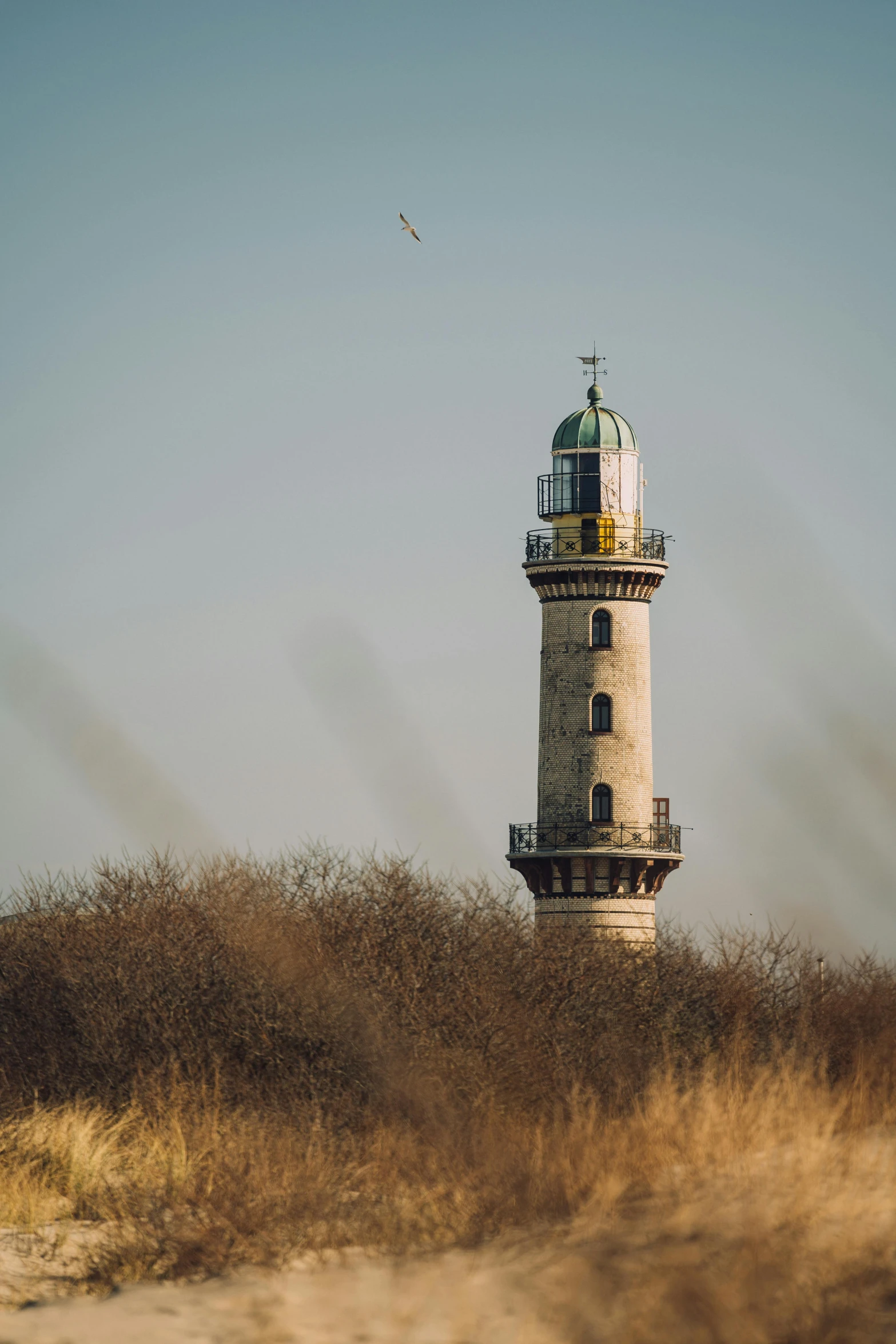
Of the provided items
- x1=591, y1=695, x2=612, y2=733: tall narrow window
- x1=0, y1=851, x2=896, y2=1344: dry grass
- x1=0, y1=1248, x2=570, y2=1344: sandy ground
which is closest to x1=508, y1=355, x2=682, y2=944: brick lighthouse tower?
x1=591, y1=695, x2=612, y2=733: tall narrow window

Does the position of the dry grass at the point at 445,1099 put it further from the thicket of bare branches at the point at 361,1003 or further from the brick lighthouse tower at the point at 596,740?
the brick lighthouse tower at the point at 596,740

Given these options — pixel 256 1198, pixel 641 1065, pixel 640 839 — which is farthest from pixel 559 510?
pixel 256 1198

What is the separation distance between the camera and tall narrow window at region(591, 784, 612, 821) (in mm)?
48906

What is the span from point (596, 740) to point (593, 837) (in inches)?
115

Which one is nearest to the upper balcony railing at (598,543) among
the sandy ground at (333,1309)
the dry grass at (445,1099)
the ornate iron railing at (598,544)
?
the ornate iron railing at (598,544)

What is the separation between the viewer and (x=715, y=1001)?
108ft

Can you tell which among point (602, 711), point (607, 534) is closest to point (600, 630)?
point (602, 711)

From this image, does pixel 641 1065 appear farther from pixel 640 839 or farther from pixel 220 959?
pixel 640 839

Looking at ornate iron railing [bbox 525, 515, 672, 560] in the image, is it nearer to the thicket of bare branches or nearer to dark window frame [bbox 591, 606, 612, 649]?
dark window frame [bbox 591, 606, 612, 649]

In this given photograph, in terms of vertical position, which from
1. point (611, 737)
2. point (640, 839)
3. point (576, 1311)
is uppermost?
point (611, 737)

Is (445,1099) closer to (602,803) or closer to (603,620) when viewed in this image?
(602,803)

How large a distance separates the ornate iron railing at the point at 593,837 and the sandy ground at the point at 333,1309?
1359 inches

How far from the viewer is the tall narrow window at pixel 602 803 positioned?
48.9 m

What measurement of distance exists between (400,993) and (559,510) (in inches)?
1050
